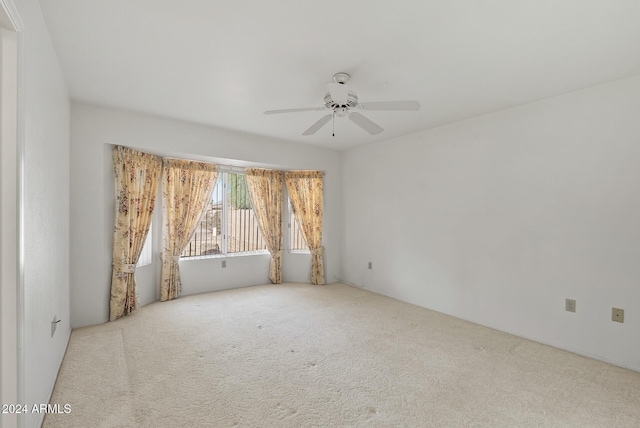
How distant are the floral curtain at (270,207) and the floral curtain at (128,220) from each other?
5.43ft

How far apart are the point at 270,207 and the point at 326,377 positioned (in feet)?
11.0

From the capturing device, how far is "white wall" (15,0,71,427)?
1.54 metres

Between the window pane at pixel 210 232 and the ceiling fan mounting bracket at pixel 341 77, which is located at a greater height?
the ceiling fan mounting bracket at pixel 341 77

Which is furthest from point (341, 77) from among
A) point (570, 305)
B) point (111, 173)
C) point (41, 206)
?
point (570, 305)

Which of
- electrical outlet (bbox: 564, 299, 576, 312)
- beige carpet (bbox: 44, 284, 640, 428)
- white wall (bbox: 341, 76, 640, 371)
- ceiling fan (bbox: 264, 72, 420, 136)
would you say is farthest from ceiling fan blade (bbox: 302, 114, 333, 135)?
electrical outlet (bbox: 564, 299, 576, 312)

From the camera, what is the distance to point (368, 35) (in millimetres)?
1979

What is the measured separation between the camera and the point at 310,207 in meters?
5.34

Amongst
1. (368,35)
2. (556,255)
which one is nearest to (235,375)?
(368,35)

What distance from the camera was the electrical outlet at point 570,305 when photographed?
112 inches

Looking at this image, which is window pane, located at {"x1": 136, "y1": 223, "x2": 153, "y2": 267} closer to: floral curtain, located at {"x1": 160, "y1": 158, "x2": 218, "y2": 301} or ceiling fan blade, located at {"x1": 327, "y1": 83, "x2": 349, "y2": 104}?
floral curtain, located at {"x1": 160, "y1": 158, "x2": 218, "y2": 301}

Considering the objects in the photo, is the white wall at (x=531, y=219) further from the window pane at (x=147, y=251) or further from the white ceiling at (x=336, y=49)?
the window pane at (x=147, y=251)

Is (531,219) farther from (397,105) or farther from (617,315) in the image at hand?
(397,105)

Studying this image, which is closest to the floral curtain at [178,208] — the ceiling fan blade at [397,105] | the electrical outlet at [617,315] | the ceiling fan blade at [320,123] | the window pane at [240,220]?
the window pane at [240,220]

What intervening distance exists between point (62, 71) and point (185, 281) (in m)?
3.03
